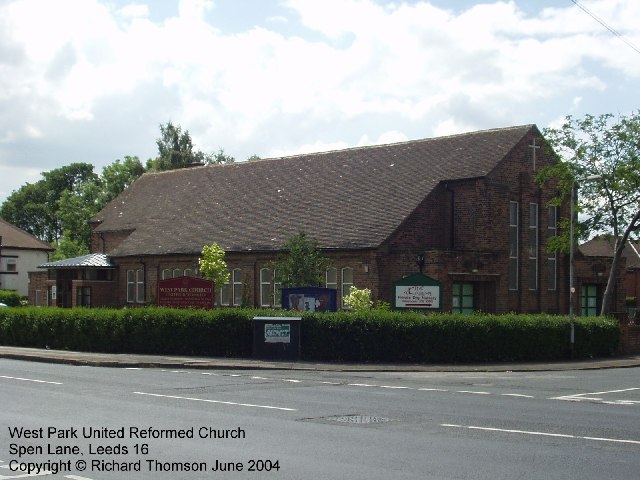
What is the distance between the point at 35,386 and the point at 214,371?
6.87 meters

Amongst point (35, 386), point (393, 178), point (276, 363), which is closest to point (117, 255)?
point (393, 178)

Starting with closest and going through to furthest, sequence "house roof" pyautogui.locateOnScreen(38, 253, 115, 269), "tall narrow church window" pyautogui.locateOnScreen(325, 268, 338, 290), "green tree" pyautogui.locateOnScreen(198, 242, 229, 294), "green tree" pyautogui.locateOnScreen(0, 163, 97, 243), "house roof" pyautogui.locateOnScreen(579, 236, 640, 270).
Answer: "tall narrow church window" pyautogui.locateOnScreen(325, 268, 338, 290) → "green tree" pyautogui.locateOnScreen(198, 242, 229, 294) → "house roof" pyautogui.locateOnScreen(38, 253, 115, 269) → "house roof" pyautogui.locateOnScreen(579, 236, 640, 270) → "green tree" pyautogui.locateOnScreen(0, 163, 97, 243)

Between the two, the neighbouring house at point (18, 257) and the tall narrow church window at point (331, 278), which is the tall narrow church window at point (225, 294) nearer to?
the tall narrow church window at point (331, 278)

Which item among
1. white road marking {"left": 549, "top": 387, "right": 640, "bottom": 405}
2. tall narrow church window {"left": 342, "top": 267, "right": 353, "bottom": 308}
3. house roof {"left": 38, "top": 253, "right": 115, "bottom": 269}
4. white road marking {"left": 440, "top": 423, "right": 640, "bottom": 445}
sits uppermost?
house roof {"left": 38, "top": 253, "right": 115, "bottom": 269}

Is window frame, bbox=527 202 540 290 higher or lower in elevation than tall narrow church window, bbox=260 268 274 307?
higher

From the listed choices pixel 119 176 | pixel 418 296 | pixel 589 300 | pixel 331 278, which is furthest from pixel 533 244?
pixel 119 176

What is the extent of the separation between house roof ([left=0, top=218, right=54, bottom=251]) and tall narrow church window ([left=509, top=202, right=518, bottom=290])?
52.7m

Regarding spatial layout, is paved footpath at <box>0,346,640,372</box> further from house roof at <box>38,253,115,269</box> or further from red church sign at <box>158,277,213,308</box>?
house roof at <box>38,253,115,269</box>

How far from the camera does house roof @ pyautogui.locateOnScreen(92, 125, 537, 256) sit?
41.4 metres

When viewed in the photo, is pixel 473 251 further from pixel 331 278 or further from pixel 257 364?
pixel 257 364

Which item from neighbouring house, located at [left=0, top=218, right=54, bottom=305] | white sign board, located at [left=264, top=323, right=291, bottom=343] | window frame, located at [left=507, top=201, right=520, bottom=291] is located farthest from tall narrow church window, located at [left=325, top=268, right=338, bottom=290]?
neighbouring house, located at [left=0, top=218, right=54, bottom=305]

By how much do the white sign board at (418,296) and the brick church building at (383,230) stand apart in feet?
14.2

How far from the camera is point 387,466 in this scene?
10.5m

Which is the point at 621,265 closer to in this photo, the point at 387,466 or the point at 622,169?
the point at 622,169
